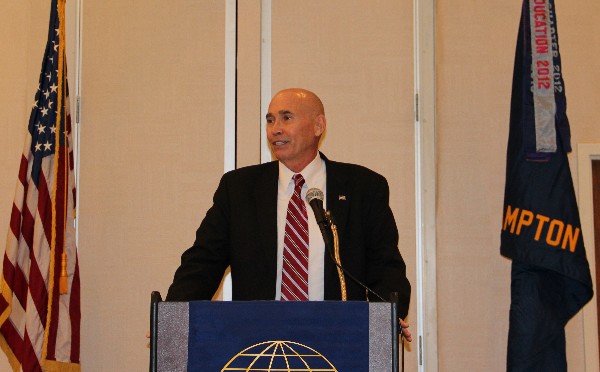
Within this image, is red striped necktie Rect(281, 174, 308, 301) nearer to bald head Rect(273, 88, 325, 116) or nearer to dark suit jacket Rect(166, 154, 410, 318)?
dark suit jacket Rect(166, 154, 410, 318)

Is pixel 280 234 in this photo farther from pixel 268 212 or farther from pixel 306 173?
pixel 306 173

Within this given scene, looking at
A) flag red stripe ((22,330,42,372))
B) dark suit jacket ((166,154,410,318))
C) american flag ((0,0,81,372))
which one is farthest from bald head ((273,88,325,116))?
flag red stripe ((22,330,42,372))

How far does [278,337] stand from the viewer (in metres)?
2.18

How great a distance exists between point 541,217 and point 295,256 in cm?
145

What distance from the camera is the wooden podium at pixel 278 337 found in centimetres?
217

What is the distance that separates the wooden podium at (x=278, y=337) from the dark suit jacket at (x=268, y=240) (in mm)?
905

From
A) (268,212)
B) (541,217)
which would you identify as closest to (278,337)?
(268,212)

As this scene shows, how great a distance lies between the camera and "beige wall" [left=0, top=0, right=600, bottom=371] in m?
4.63

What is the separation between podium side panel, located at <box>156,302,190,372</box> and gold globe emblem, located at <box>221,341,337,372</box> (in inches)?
5.5

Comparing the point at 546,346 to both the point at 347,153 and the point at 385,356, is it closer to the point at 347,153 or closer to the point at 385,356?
the point at 347,153

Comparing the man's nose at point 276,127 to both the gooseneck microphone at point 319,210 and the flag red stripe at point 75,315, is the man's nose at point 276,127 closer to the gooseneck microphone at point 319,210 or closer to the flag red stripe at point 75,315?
the gooseneck microphone at point 319,210

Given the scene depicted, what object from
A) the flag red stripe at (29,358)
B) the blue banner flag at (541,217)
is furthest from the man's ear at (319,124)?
the flag red stripe at (29,358)

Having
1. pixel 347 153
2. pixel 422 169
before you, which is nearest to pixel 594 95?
pixel 422 169

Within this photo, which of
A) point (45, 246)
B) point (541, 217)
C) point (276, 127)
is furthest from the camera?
point (45, 246)
